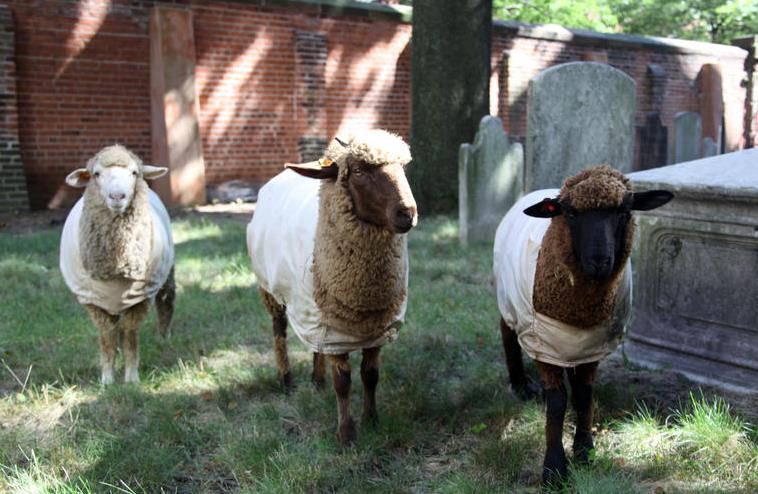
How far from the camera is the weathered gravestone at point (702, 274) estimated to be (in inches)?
175

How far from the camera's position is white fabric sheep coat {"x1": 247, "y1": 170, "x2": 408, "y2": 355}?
3.97 meters

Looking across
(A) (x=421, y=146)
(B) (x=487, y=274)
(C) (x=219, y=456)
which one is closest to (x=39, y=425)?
(C) (x=219, y=456)

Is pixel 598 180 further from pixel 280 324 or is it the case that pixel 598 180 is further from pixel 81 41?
pixel 81 41

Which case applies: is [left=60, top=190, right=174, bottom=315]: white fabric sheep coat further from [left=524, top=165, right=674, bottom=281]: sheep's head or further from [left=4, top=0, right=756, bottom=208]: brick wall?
[left=4, top=0, right=756, bottom=208]: brick wall

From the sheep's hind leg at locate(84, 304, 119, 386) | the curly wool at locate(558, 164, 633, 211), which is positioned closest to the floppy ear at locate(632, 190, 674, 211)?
the curly wool at locate(558, 164, 633, 211)

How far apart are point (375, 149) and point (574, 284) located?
3.85 ft

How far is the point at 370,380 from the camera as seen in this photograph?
4.21 metres

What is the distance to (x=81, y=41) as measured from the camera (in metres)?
11.7

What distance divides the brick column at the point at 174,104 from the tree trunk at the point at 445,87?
4166mm

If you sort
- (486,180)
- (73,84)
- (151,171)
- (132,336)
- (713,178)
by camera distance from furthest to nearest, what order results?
(73,84) < (486,180) < (151,171) < (132,336) < (713,178)

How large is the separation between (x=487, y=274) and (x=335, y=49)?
830 centimetres

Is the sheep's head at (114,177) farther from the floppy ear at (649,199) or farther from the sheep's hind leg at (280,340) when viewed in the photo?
the floppy ear at (649,199)

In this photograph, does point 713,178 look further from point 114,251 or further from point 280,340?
point 114,251

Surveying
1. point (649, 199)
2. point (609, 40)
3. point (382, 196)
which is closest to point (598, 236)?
point (649, 199)
